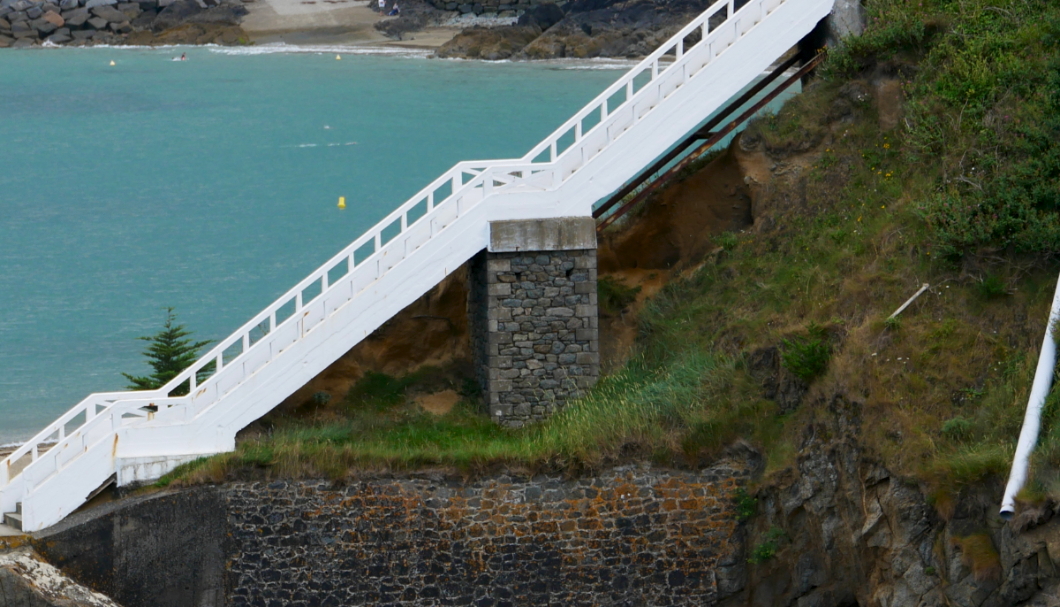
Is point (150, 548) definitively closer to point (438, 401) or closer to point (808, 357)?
point (438, 401)

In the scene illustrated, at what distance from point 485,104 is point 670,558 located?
4684 centimetres

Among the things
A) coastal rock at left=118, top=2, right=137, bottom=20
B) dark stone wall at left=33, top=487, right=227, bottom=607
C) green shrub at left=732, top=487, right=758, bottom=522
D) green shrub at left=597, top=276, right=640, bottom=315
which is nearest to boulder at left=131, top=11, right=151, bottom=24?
coastal rock at left=118, top=2, right=137, bottom=20

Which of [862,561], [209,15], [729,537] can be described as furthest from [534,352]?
[209,15]

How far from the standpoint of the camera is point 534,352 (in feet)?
64.3

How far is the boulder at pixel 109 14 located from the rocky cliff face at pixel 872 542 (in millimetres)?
76533

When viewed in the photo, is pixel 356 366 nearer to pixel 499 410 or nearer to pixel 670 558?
pixel 499 410

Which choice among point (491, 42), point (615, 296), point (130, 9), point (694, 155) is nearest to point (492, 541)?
point (615, 296)

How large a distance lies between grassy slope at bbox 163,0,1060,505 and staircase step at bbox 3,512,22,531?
2.05m

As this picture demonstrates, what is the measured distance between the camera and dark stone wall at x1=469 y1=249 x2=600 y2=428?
19.4 m

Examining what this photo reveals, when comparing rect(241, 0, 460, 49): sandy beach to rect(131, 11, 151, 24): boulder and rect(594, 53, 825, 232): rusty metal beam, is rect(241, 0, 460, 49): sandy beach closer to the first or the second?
rect(131, 11, 151, 24): boulder

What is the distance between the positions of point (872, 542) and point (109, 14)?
78525 millimetres

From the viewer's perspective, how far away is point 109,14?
86.8m

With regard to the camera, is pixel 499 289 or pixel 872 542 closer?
pixel 872 542

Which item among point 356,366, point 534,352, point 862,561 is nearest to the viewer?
point 862,561
